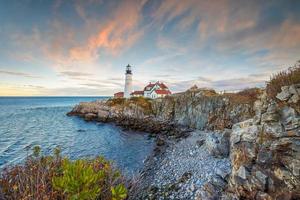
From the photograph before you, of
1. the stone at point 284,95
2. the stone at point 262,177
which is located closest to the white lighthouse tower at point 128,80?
the stone at point 284,95

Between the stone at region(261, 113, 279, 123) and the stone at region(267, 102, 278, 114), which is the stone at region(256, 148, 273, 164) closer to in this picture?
the stone at region(261, 113, 279, 123)

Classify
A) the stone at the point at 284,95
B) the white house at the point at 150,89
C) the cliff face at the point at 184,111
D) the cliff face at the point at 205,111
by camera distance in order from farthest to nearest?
1. the white house at the point at 150,89
2. the cliff face at the point at 184,111
3. the cliff face at the point at 205,111
4. the stone at the point at 284,95

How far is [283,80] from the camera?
22.1ft

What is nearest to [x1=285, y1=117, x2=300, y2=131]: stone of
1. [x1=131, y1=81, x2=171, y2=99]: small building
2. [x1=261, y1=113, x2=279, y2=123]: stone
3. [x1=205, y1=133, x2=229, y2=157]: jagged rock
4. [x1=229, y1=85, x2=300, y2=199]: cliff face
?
[x1=229, y1=85, x2=300, y2=199]: cliff face

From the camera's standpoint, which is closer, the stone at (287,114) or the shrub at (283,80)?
the stone at (287,114)

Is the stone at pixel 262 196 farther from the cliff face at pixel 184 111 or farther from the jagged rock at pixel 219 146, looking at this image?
the cliff face at pixel 184 111

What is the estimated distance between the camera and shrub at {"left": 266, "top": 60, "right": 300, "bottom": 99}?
21.0 feet

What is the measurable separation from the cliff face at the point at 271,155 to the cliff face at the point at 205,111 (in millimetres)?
16301

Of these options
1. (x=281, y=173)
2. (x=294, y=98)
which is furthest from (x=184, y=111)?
(x=281, y=173)

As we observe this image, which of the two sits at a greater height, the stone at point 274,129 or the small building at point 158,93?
the small building at point 158,93

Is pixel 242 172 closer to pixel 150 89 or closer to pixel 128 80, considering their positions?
pixel 128 80

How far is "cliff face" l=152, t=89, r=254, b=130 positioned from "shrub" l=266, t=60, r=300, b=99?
50.2 feet

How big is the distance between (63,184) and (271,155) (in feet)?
20.6

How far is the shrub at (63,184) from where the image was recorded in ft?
11.4
